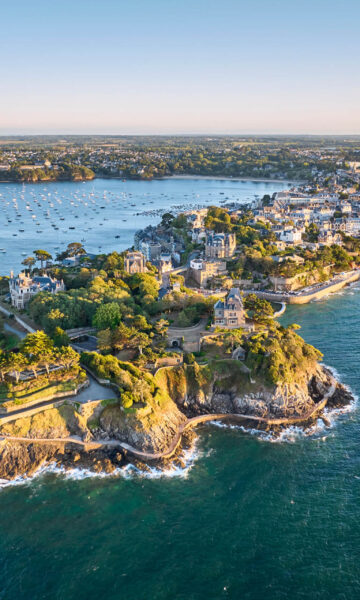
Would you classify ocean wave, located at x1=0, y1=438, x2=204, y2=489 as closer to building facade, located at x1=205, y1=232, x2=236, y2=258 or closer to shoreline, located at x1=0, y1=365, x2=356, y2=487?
shoreline, located at x1=0, y1=365, x2=356, y2=487

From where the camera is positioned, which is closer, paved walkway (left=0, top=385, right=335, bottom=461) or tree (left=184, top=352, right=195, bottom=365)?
paved walkway (left=0, top=385, right=335, bottom=461)

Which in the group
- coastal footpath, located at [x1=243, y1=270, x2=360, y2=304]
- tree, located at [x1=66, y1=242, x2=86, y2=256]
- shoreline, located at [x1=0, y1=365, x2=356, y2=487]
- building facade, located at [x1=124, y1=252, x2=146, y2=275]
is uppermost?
building facade, located at [x1=124, y1=252, x2=146, y2=275]

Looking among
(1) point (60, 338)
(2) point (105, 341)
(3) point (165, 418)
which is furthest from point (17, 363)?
(3) point (165, 418)

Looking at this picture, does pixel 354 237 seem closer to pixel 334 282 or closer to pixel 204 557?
pixel 334 282

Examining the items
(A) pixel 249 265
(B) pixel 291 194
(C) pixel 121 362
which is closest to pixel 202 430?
(C) pixel 121 362

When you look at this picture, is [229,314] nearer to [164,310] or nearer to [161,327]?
[161,327]

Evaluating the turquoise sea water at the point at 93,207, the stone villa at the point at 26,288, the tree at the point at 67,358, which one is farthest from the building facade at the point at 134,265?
the turquoise sea water at the point at 93,207

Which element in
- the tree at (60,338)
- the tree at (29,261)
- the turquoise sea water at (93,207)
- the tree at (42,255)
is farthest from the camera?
the turquoise sea water at (93,207)

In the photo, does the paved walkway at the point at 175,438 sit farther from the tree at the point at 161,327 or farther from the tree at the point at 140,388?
the tree at the point at 161,327

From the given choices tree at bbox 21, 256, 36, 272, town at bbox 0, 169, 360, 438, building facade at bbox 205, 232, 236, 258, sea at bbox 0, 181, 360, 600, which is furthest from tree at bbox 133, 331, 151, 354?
building facade at bbox 205, 232, 236, 258
